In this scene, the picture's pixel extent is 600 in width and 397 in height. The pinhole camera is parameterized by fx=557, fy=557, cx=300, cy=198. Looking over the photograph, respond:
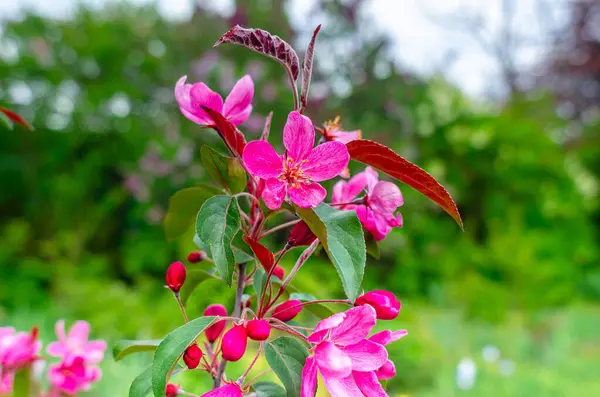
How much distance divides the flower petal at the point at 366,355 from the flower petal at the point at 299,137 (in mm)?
161

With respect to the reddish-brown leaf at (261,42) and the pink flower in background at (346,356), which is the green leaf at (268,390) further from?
the reddish-brown leaf at (261,42)

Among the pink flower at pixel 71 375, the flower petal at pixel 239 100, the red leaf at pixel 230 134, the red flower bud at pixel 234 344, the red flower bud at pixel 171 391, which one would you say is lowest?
the pink flower at pixel 71 375

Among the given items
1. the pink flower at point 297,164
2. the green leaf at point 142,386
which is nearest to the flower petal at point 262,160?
the pink flower at point 297,164

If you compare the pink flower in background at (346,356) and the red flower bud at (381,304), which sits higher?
the red flower bud at (381,304)

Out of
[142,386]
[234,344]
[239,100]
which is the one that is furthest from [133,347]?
[239,100]

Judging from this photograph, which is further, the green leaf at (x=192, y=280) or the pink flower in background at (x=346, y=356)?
the green leaf at (x=192, y=280)

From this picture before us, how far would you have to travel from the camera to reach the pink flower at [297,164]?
442 mm

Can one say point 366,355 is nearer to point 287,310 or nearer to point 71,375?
point 287,310

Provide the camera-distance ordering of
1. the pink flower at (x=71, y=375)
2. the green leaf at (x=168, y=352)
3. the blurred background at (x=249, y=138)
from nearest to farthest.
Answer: the green leaf at (x=168, y=352)
the pink flower at (x=71, y=375)
the blurred background at (x=249, y=138)

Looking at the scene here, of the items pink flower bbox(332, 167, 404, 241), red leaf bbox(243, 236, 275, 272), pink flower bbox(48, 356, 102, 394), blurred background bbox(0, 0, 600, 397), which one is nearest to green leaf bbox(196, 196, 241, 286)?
red leaf bbox(243, 236, 275, 272)

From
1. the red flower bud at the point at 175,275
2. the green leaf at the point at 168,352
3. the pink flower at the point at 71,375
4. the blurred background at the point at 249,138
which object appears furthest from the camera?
the blurred background at the point at 249,138

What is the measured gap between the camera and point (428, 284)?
3.90 meters

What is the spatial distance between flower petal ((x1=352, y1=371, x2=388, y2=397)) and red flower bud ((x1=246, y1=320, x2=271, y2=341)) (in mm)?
87

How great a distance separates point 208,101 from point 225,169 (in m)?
0.06
